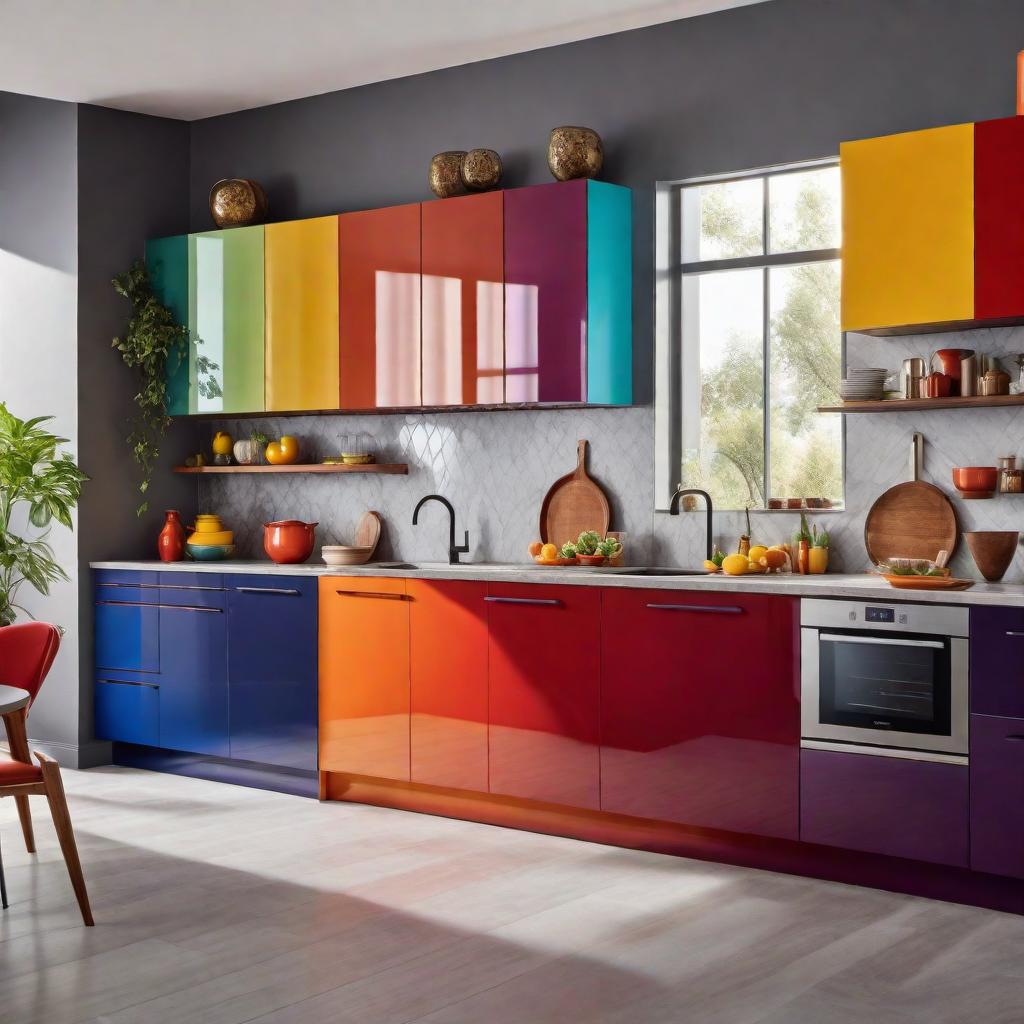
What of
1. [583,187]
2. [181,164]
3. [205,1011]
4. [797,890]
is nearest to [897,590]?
[797,890]

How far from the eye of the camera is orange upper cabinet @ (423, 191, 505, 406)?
522 centimetres

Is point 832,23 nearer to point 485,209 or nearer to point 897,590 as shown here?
point 485,209

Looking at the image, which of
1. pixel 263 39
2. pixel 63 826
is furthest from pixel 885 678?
pixel 263 39

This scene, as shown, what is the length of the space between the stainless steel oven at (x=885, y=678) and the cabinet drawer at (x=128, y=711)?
308 cm

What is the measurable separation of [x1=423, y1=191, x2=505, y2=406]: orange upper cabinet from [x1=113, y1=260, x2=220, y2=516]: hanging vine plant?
1.26 metres

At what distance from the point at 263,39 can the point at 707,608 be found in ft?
9.48

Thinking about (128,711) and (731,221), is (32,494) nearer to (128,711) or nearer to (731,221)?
(128,711)

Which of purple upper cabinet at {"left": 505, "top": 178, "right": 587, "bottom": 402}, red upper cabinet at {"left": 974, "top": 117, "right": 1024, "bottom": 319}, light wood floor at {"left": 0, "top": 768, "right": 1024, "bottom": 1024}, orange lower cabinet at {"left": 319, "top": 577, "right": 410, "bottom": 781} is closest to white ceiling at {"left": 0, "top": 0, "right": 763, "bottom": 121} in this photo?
purple upper cabinet at {"left": 505, "top": 178, "right": 587, "bottom": 402}

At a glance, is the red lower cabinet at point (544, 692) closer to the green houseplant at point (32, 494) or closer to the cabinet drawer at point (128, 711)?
the cabinet drawer at point (128, 711)

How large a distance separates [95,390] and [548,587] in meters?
2.63

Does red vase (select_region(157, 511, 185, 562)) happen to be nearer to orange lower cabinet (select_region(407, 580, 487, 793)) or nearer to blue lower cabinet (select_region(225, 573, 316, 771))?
blue lower cabinet (select_region(225, 573, 316, 771))

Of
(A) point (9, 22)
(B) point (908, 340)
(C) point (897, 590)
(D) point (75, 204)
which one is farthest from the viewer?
(D) point (75, 204)

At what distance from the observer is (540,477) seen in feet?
18.0

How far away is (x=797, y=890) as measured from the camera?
162 inches
